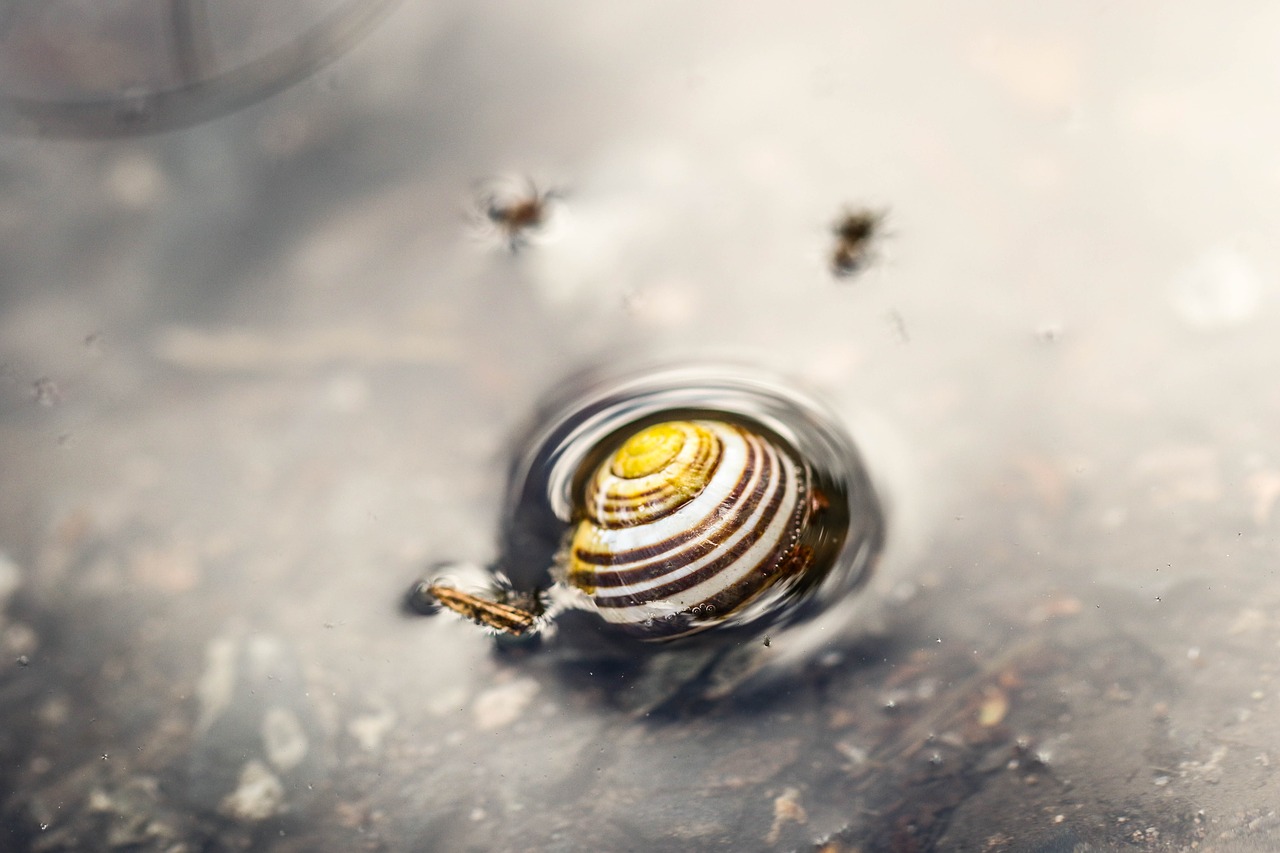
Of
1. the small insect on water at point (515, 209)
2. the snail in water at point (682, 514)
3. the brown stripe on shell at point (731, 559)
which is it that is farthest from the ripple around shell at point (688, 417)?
the small insect on water at point (515, 209)

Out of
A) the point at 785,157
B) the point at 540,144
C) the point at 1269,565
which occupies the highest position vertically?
the point at 540,144

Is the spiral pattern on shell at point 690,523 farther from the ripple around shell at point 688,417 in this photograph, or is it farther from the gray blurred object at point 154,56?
the gray blurred object at point 154,56

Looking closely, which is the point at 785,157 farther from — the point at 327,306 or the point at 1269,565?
the point at 1269,565

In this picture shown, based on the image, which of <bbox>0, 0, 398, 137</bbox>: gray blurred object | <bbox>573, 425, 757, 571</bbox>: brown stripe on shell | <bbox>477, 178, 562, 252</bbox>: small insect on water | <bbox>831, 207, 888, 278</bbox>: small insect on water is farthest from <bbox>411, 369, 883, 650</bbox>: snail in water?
<bbox>0, 0, 398, 137</bbox>: gray blurred object

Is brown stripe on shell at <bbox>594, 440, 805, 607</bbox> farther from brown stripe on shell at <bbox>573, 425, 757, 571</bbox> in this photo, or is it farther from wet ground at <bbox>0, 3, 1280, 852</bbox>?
wet ground at <bbox>0, 3, 1280, 852</bbox>

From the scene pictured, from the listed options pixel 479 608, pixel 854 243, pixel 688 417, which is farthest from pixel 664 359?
pixel 479 608

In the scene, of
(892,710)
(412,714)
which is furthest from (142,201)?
(892,710)
